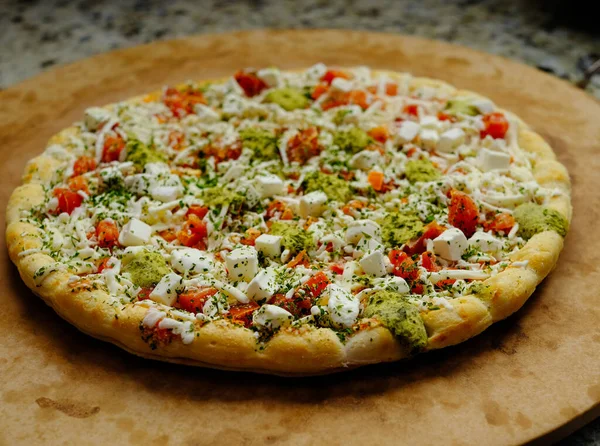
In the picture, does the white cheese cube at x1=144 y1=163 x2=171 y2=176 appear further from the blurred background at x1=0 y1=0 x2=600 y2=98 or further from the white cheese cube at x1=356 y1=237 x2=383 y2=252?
the blurred background at x1=0 y1=0 x2=600 y2=98

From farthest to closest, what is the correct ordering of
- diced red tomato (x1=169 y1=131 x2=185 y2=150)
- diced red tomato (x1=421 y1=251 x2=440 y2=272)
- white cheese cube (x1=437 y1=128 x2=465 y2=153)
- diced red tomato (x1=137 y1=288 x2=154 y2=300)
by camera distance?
1. diced red tomato (x1=169 y1=131 x2=185 y2=150)
2. white cheese cube (x1=437 y1=128 x2=465 y2=153)
3. diced red tomato (x1=421 y1=251 x2=440 y2=272)
4. diced red tomato (x1=137 y1=288 x2=154 y2=300)

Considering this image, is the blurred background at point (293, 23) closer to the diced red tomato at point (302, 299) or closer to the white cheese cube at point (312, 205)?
the white cheese cube at point (312, 205)

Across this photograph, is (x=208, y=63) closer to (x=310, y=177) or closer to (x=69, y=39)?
(x=69, y=39)

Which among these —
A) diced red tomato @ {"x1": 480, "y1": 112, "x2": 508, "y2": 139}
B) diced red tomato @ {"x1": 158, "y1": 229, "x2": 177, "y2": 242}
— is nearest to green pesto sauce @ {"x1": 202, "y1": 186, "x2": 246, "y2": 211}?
diced red tomato @ {"x1": 158, "y1": 229, "x2": 177, "y2": 242}

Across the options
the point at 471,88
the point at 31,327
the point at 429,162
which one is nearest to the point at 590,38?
the point at 471,88

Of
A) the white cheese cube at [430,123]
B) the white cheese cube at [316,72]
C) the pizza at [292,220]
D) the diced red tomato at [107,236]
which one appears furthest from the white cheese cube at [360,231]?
the white cheese cube at [316,72]
